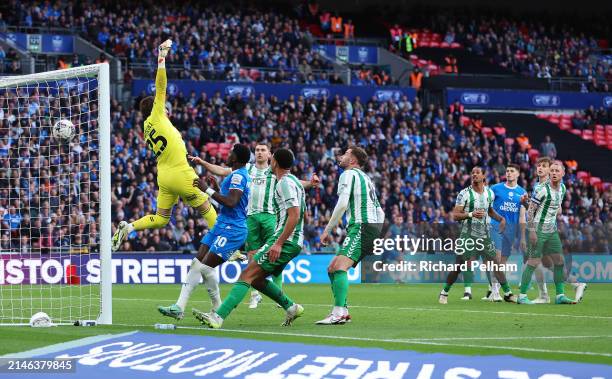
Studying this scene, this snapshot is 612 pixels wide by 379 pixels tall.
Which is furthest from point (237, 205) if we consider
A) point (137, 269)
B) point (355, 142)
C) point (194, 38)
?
point (194, 38)

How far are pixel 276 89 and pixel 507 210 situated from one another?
20793mm

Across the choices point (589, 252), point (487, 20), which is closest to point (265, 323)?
point (589, 252)

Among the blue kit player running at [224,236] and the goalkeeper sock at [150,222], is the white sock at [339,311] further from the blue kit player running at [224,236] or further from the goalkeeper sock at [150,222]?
the goalkeeper sock at [150,222]

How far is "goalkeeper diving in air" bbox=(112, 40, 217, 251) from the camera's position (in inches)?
540

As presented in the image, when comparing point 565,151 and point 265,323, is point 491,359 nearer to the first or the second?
point 265,323

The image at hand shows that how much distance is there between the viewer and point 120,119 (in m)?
34.1

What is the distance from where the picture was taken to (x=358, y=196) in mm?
13648

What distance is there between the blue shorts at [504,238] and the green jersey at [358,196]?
23.8 ft

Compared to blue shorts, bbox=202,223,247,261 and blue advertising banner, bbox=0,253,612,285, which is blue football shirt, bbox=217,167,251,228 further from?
blue advertising banner, bbox=0,253,612,285

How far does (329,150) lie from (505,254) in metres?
15.9

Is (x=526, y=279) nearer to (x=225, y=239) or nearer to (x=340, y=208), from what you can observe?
(x=340, y=208)

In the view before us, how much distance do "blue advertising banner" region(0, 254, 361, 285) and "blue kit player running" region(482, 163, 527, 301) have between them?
7721 millimetres

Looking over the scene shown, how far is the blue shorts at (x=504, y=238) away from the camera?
21.0m

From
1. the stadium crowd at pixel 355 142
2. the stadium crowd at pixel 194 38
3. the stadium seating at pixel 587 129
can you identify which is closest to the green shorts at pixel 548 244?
the stadium crowd at pixel 355 142
